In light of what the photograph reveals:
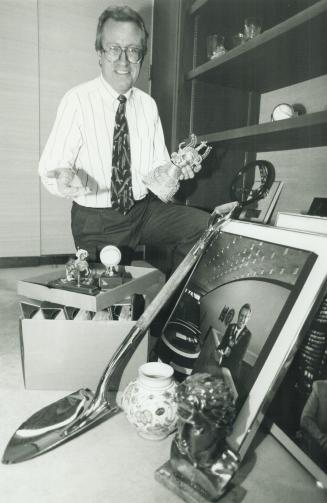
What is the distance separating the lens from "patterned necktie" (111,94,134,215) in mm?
1545

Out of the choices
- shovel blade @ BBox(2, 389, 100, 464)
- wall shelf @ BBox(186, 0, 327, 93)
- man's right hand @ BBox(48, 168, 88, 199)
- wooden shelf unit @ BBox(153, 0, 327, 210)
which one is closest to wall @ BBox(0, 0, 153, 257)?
wooden shelf unit @ BBox(153, 0, 327, 210)

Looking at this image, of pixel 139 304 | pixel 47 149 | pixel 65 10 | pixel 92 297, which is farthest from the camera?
pixel 65 10

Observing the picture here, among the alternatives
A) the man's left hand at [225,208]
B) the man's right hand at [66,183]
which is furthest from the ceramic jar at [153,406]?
the man's right hand at [66,183]

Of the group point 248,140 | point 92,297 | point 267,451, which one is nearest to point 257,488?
point 267,451

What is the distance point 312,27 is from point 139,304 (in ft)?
3.49

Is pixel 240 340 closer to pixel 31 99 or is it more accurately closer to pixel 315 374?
pixel 315 374

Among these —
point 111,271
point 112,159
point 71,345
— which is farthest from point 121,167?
point 71,345

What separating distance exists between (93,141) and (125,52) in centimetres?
39

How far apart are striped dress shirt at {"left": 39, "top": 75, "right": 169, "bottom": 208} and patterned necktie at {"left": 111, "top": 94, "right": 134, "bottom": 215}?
0.11 ft

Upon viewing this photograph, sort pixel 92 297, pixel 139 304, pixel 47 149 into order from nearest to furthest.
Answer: pixel 92 297, pixel 139 304, pixel 47 149

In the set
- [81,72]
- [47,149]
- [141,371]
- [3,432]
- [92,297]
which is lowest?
[3,432]

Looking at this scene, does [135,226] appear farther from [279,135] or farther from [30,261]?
[30,261]

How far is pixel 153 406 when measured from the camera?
0.78 m

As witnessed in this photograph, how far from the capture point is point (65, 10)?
8.39 feet
